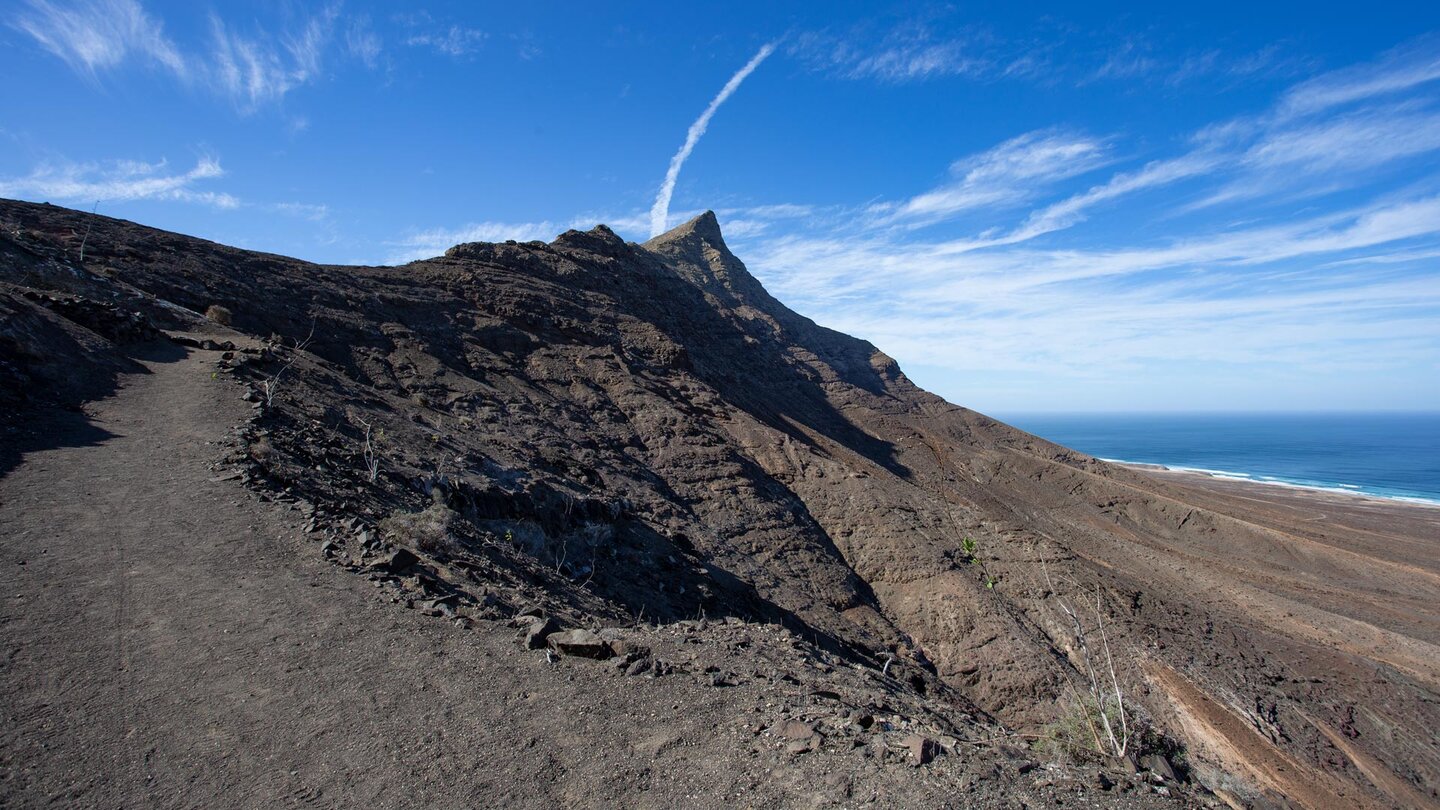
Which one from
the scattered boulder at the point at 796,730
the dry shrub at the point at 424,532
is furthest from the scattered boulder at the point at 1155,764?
the dry shrub at the point at 424,532

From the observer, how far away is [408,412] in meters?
18.0

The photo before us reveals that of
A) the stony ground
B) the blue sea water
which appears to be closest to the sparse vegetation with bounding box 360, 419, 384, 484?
the stony ground

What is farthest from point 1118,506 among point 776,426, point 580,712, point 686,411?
point 580,712

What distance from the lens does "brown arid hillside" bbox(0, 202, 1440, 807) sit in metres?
4.71

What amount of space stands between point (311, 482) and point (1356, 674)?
27903mm

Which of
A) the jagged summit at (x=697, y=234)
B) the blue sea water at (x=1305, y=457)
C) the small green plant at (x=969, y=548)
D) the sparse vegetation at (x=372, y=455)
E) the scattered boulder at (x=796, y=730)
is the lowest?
the small green plant at (x=969, y=548)

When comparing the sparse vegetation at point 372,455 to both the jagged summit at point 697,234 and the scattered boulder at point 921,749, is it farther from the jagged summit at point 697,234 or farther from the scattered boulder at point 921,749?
the jagged summit at point 697,234

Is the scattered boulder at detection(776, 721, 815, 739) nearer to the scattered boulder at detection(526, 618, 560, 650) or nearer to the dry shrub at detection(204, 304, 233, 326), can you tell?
the scattered boulder at detection(526, 618, 560, 650)

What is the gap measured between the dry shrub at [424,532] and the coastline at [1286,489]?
169ft

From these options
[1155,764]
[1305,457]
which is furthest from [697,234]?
[1305,457]

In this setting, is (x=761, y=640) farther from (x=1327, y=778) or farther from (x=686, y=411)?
(x=686, y=411)

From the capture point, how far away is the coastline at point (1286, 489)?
2248 inches

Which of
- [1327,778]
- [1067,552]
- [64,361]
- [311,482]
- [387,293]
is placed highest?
[387,293]

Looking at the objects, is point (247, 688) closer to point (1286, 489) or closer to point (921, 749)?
point (921, 749)
